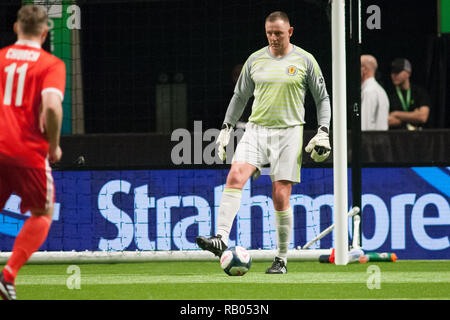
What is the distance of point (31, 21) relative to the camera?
5.95m

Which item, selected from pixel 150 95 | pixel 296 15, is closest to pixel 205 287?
pixel 296 15

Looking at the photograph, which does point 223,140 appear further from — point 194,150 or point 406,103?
point 406,103

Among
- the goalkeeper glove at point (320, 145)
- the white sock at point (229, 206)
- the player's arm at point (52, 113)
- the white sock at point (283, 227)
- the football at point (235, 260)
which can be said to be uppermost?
the player's arm at point (52, 113)

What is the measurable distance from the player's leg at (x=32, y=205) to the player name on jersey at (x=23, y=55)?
2.13 feet

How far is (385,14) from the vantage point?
578 inches

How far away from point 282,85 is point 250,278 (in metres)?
1.56

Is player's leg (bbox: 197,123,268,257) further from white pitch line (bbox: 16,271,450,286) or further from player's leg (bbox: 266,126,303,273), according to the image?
white pitch line (bbox: 16,271,450,286)

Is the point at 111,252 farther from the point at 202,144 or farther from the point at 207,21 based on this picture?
the point at 207,21

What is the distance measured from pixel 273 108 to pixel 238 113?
484 millimetres

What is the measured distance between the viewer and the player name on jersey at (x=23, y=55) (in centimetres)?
592

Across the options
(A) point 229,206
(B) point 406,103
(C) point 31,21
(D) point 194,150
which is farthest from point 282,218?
(B) point 406,103

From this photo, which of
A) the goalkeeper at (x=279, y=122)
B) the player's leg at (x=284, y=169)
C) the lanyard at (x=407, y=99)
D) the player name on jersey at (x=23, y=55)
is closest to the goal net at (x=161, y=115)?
the lanyard at (x=407, y=99)

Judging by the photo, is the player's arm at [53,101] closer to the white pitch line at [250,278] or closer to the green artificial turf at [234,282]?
the green artificial turf at [234,282]

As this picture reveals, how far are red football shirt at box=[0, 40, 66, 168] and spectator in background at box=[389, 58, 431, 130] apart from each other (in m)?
6.15
